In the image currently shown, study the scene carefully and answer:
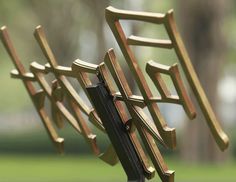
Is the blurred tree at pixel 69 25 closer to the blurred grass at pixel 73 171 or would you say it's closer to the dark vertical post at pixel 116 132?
the blurred grass at pixel 73 171

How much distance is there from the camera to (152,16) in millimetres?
3582

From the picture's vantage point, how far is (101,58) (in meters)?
22.1

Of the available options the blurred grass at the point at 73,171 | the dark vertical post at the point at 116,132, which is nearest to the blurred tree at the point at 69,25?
the blurred grass at the point at 73,171

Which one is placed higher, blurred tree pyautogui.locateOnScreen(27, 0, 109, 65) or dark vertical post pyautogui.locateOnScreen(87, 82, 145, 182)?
blurred tree pyautogui.locateOnScreen(27, 0, 109, 65)

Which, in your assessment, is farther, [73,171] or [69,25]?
[69,25]

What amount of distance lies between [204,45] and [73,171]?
3.74 m

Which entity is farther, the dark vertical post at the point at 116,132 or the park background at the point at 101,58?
the park background at the point at 101,58

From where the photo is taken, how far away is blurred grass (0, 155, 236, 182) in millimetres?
12117

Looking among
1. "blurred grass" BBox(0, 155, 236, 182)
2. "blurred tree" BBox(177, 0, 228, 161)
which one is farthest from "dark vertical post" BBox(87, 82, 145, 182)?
"blurred tree" BBox(177, 0, 228, 161)

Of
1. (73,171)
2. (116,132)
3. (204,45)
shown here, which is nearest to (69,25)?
(204,45)

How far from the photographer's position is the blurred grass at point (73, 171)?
39.8 feet

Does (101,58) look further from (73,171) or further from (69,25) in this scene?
(73,171)

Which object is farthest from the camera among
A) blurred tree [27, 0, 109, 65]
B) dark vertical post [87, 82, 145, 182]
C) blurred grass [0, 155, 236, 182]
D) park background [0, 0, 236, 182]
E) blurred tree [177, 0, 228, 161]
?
blurred tree [27, 0, 109, 65]

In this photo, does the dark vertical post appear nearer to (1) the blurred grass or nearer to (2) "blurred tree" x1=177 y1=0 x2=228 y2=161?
(1) the blurred grass
